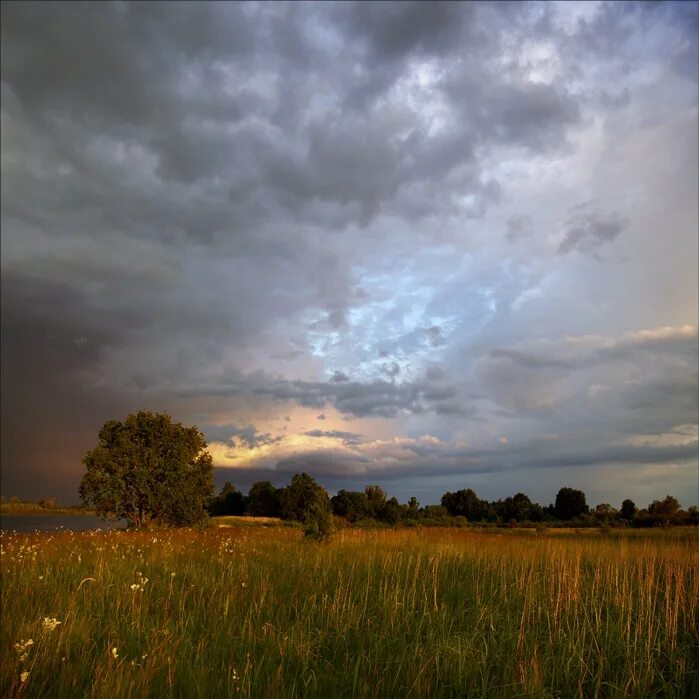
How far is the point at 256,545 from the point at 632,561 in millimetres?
8842

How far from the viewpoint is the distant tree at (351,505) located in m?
66.6

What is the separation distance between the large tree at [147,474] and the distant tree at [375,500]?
36844mm

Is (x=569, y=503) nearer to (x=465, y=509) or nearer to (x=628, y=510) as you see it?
(x=465, y=509)

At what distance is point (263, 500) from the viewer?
92375 mm

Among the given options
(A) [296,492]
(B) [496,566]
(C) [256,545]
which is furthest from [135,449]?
(A) [296,492]

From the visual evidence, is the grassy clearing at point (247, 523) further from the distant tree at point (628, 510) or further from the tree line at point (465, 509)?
the distant tree at point (628, 510)

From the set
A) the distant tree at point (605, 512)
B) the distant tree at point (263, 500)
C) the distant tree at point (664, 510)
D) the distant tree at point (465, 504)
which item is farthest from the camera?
the distant tree at point (263, 500)

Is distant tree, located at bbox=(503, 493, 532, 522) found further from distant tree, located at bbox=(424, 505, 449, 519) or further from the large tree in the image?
the large tree

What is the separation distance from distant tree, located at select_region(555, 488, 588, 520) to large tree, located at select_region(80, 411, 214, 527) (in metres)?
47.6

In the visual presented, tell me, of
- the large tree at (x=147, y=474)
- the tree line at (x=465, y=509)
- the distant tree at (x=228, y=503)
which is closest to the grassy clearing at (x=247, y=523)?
the tree line at (x=465, y=509)

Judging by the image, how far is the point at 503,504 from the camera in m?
69.9

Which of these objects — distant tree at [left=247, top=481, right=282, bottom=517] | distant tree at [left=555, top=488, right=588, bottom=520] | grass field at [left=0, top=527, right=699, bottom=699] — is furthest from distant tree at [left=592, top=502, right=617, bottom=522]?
distant tree at [left=247, top=481, right=282, bottom=517]

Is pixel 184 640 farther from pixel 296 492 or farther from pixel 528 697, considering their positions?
pixel 296 492

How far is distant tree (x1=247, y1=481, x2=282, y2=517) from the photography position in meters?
90.4
